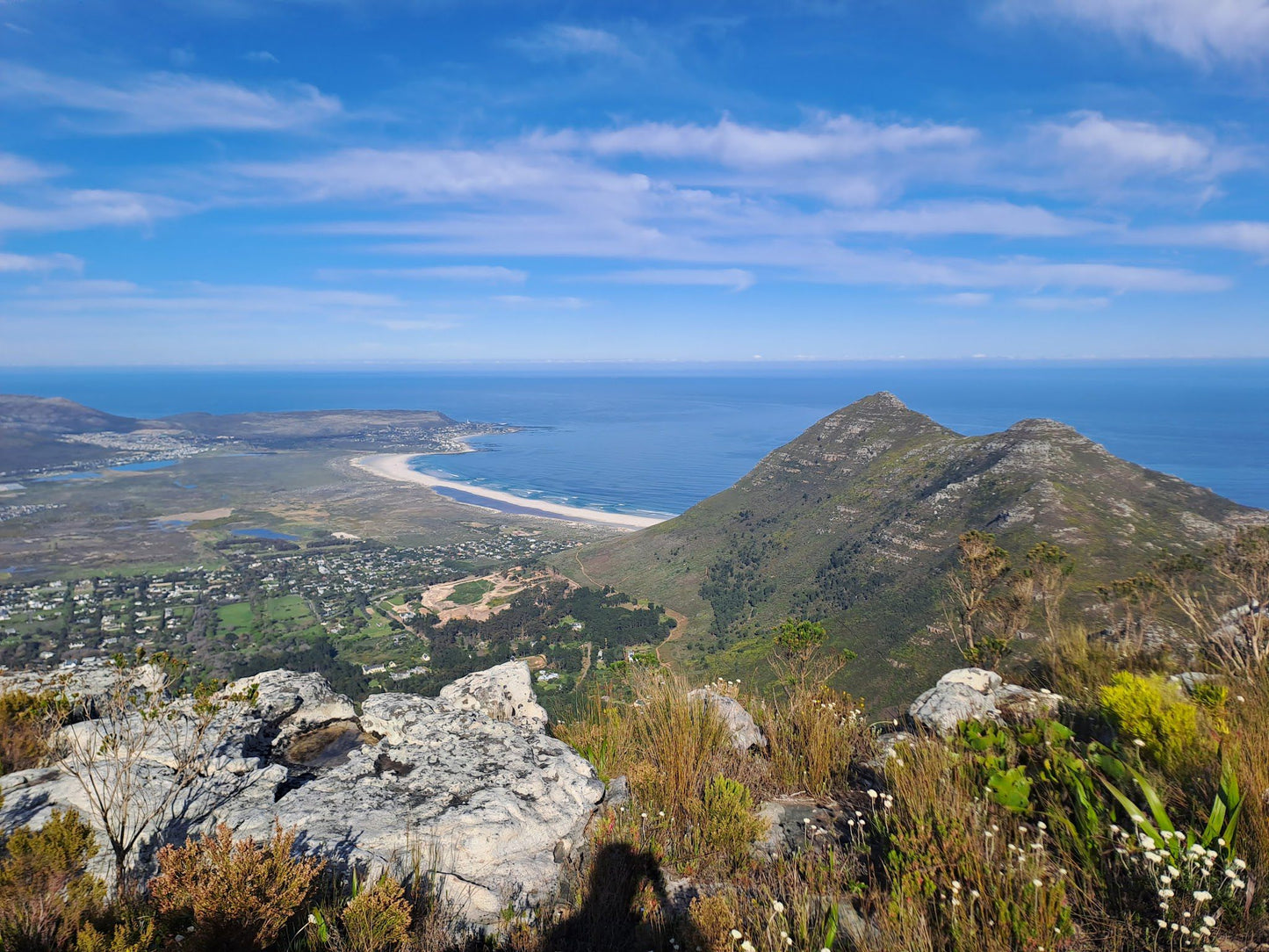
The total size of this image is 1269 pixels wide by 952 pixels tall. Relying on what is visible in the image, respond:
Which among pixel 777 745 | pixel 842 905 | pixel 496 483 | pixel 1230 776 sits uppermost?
pixel 1230 776

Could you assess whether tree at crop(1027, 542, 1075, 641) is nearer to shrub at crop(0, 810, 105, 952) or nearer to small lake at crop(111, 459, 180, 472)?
shrub at crop(0, 810, 105, 952)

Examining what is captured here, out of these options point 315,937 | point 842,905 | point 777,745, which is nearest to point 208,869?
point 315,937

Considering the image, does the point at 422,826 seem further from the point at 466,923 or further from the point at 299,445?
the point at 299,445

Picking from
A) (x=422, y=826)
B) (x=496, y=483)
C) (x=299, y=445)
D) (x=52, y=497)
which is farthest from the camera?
(x=299, y=445)

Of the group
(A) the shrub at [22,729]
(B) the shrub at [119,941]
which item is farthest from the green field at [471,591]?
(B) the shrub at [119,941]

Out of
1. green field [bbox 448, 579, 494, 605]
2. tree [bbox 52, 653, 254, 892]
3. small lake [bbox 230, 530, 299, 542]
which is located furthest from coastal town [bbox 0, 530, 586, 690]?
tree [bbox 52, 653, 254, 892]

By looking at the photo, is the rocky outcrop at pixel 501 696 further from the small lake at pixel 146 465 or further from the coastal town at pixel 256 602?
the small lake at pixel 146 465

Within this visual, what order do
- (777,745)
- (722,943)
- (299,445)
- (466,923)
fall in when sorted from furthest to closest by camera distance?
(299,445) → (777,745) → (466,923) → (722,943)
